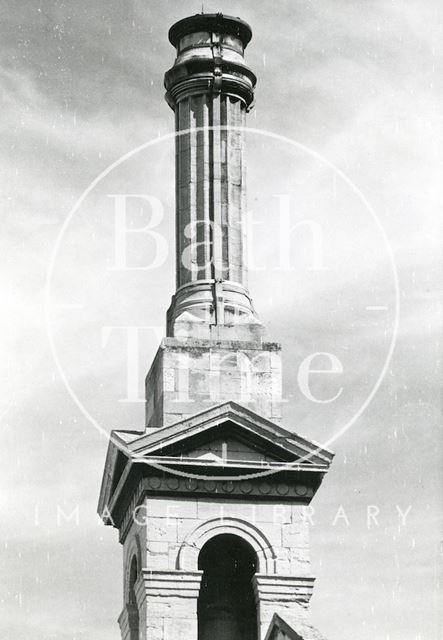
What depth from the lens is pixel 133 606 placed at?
28562 mm

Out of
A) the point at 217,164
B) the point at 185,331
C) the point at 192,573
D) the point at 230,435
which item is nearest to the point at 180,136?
the point at 217,164

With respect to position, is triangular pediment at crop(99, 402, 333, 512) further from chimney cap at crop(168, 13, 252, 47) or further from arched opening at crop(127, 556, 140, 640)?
chimney cap at crop(168, 13, 252, 47)

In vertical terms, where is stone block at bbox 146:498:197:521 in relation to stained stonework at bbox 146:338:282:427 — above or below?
below

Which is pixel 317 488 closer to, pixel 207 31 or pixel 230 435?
pixel 230 435

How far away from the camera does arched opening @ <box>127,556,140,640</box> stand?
2828 centimetres

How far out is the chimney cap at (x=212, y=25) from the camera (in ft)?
101

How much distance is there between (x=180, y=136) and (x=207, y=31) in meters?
2.16

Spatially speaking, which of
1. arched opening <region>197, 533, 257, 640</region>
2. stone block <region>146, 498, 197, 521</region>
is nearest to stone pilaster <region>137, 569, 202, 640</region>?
stone block <region>146, 498, 197, 521</region>

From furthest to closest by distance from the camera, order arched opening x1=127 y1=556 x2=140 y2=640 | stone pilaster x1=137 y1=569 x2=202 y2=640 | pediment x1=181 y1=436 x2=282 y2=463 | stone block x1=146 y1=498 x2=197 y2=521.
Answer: arched opening x1=127 y1=556 x2=140 y2=640, pediment x1=181 y1=436 x2=282 y2=463, stone block x1=146 y1=498 x2=197 y2=521, stone pilaster x1=137 y1=569 x2=202 y2=640

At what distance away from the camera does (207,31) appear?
3084 cm

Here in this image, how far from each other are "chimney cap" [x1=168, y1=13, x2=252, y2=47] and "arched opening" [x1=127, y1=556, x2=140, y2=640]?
406 inches

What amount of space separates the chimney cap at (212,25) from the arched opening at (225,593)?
392 inches

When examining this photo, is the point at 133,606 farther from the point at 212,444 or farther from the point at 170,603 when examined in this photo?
the point at 212,444

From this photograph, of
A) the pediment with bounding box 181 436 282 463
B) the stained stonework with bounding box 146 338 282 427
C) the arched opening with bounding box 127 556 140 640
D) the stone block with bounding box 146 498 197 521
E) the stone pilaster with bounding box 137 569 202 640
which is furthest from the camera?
the arched opening with bounding box 127 556 140 640
